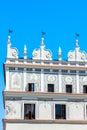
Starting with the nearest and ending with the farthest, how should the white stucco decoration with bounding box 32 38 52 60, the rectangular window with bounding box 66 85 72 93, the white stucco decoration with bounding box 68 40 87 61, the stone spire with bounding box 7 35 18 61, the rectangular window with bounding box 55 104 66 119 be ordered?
the rectangular window with bounding box 55 104 66 119 < the stone spire with bounding box 7 35 18 61 < the rectangular window with bounding box 66 85 72 93 < the white stucco decoration with bounding box 32 38 52 60 < the white stucco decoration with bounding box 68 40 87 61

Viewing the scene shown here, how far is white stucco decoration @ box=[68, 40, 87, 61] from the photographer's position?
66.4 m

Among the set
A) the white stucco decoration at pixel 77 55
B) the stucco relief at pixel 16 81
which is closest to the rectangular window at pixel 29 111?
the stucco relief at pixel 16 81

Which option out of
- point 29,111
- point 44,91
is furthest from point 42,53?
point 29,111

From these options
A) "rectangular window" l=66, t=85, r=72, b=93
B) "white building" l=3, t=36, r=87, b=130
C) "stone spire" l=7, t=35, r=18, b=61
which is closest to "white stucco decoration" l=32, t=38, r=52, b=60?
"white building" l=3, t=36, r=87, b=130

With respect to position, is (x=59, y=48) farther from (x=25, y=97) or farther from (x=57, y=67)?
(x=25, y=97)

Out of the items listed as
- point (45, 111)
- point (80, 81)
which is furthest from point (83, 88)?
point (45, 111)

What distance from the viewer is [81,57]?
2625 inches

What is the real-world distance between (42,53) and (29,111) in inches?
268

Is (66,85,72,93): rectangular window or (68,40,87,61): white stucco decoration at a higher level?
(68,40,87,61): white stucco decoration

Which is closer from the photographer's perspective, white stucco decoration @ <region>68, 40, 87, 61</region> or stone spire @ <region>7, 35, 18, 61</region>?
stone spire @ <region>7, 35, 18, 61</region>

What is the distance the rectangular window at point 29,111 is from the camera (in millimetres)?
63844

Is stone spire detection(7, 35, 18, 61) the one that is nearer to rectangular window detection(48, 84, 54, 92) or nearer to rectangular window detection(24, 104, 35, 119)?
rectangular window detection(48, 84, 54, 92)

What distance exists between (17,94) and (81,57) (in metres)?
8.73
